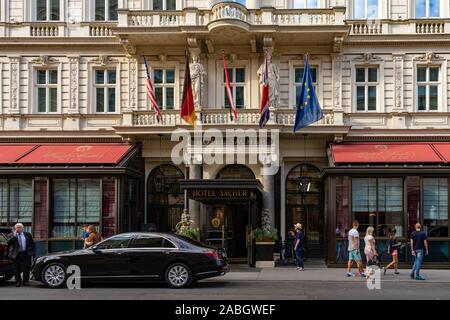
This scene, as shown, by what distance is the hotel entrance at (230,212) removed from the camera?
76.5 feet

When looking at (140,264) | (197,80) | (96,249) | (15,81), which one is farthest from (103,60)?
(140,264)

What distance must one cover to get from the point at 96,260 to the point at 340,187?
420 inches

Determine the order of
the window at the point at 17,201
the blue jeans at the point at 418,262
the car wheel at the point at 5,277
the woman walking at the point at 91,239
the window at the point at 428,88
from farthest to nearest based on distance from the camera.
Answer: the window at the point at 428,88, the window at the point at 17,201, the woman walking at the point at 91,239, the blue jeans at the point at 418,262, the car wheel at the point at 5,277

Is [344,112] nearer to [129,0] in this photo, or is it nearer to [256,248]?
[256,248]

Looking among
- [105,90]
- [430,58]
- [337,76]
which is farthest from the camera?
[105,90]

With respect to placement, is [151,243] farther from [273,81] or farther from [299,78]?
[299,78]

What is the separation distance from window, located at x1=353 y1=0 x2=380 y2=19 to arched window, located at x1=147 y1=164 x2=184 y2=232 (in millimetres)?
10136

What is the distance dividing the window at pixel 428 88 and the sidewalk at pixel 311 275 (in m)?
7.34

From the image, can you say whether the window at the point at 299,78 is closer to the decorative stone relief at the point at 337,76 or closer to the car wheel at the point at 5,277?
the decorative stone relief at the point at 337,76

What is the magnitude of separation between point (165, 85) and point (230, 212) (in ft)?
21.0

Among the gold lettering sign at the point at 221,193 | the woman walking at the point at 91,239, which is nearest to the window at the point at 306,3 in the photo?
the gold lettering sign at the point at 221,193

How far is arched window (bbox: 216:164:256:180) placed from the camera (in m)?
27.7

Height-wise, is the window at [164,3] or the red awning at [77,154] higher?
the window at [164,3]

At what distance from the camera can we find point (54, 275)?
58.4 ft
